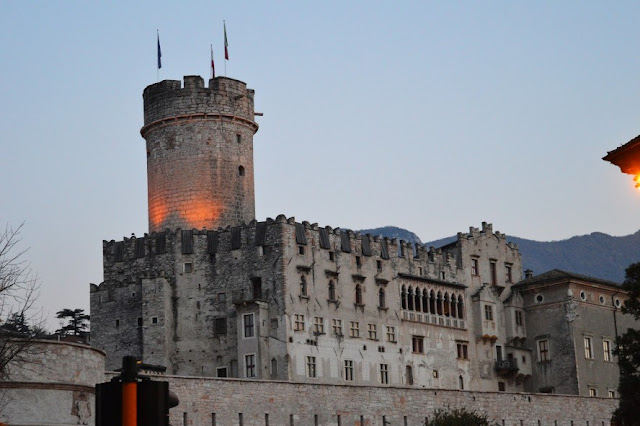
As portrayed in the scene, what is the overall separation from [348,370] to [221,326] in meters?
8.09

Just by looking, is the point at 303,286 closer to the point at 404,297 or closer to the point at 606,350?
the point at 404,297

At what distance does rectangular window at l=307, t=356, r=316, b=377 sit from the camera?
72194 millimetres

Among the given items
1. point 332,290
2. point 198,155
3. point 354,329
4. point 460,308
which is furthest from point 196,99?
point 460,308

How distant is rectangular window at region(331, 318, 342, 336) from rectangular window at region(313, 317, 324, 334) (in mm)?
905

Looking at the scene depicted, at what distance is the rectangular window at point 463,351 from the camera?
274 feet

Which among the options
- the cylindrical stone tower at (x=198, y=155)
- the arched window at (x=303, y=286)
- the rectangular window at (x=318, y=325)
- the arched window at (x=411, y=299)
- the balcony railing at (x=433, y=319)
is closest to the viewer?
the rectangular window at (x=318, y=325)

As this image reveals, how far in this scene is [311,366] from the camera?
238 feet

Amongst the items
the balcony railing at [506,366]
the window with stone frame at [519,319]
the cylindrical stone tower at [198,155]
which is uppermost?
the cylindrical stone tower at [198,155]

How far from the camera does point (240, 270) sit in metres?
74.9

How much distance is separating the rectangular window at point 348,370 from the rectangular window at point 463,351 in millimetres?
11117

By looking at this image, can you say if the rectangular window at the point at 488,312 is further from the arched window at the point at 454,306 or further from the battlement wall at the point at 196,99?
the battlement wall at the point at 196,99

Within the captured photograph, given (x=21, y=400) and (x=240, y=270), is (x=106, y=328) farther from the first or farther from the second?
(x=21, y=400)

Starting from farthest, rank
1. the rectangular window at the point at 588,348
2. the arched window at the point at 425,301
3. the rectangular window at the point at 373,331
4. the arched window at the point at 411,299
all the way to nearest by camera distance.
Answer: the rectangular window at the point at 588,348 → the arched window at the point at 425,301 → the arched window at the point at 411,299 → the rectangular window at the point at 373,331

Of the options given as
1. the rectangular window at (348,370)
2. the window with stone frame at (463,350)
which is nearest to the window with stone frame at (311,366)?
the rectangular window at (348,370)
